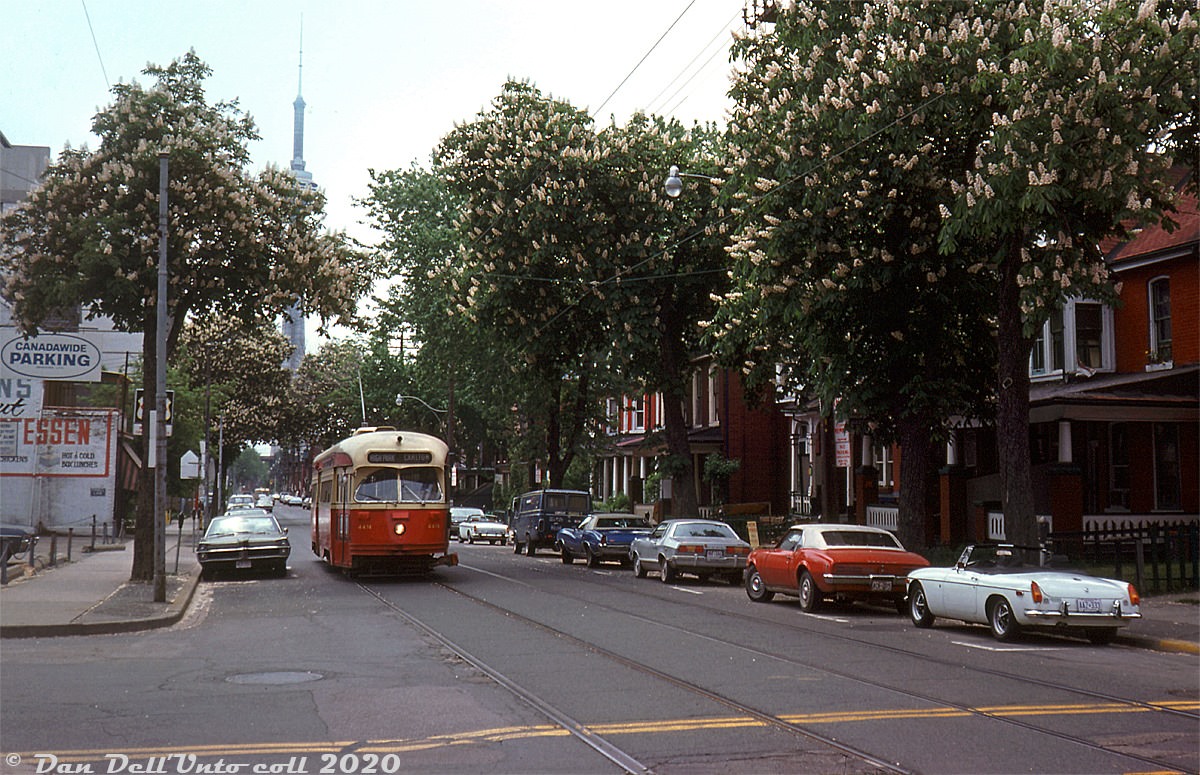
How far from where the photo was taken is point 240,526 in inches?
1096

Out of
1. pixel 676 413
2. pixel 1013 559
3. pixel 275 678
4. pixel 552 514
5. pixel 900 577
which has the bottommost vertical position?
pixel 275 678

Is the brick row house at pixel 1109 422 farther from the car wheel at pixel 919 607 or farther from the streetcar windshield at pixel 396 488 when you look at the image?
the streetcar windshield at pixel 396 488

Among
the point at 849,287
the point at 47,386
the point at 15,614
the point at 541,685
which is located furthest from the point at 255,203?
the point at 47,386

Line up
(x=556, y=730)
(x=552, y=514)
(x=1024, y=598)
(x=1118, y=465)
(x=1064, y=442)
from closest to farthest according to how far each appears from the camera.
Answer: (x=556, y=730) → (x=1024, y=598) → (x=1064, y=442) → (x=1118, y=465) → (x=552, y=514)

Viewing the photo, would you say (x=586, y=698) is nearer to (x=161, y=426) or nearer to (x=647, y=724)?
(x=647, y=724)

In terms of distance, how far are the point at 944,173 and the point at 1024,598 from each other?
8843 mm

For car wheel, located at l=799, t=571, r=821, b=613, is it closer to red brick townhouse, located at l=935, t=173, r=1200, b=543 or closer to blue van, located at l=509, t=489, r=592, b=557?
red brick townhouse, located at l=935, t=173, r=1200, b=543

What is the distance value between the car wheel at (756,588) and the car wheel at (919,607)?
176 inches

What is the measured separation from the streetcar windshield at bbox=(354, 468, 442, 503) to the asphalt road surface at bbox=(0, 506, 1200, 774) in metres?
6.77

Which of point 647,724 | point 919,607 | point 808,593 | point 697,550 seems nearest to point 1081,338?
point 697,550

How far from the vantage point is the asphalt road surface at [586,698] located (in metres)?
8.09

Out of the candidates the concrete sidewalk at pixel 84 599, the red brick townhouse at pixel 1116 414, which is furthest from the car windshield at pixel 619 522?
the concrete sidewalk at pixel 84 599

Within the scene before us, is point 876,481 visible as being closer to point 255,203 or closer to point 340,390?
point 255,203

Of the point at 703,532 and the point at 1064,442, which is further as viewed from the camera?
the point at 1064,442
